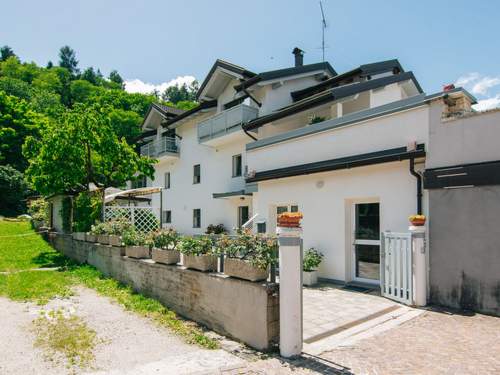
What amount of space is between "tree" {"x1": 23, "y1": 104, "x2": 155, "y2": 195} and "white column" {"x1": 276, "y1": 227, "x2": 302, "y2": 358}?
11645 mm

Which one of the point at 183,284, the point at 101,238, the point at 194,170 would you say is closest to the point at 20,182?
the point at 194,170

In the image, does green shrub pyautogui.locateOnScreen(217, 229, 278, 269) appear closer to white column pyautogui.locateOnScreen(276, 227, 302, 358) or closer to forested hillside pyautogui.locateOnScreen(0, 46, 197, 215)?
white column pyautogui.locateOnScreen(276, 227, 302, 358)

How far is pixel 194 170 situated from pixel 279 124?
9.01 metres

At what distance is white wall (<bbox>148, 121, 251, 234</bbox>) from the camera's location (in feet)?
61.6

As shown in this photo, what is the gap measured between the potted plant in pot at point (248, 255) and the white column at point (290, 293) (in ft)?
1.37

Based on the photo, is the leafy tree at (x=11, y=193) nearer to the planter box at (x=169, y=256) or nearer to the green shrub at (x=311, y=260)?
the planter box at (x=169, y=256)

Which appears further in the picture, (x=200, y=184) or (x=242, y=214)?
(x=200, y=184)

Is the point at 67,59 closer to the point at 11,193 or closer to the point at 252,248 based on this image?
the point at 11,193

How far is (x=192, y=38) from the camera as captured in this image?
44.9 ft

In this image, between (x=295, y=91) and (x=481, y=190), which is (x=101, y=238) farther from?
(x=295, y=91)

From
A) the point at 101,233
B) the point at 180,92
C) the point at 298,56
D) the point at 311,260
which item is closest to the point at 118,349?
the point at 311,260

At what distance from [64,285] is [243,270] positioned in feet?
21.9

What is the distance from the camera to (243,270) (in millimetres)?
5293

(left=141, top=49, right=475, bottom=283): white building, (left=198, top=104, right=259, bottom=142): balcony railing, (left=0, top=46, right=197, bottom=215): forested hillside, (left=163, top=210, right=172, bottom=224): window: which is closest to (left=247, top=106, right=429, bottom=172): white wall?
(left=141, top=49, right=475, bottom=283): white building
